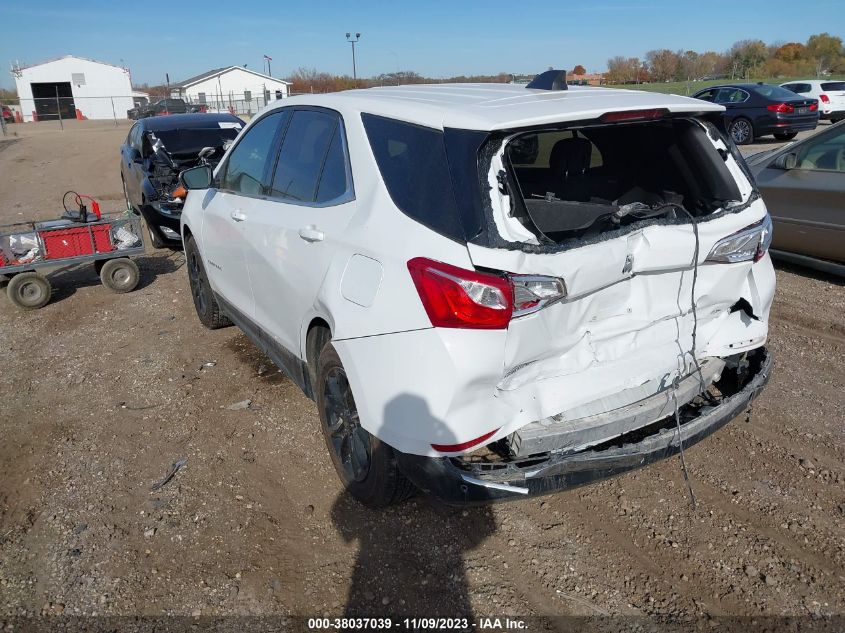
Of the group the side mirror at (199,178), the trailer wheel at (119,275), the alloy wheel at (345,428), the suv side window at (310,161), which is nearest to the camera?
the alloy wheel at (345,428)

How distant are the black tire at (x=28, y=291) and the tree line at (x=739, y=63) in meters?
62.3

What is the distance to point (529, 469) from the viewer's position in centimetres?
253

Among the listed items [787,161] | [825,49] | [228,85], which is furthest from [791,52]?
[787,161]

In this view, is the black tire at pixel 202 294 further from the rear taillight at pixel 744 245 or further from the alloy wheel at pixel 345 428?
the rear taillight at pixel 744 245

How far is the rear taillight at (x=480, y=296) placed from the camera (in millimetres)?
2377

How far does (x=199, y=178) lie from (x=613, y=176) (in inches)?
115

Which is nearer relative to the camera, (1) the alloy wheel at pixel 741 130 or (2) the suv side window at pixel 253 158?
(2) the suv side window at pixel 253 158

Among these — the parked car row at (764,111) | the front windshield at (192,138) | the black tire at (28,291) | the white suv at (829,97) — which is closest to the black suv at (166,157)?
the front windshield at (192,138)

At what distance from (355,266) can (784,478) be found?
244 cm

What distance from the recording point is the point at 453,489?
2557mm

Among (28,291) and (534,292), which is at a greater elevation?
(534,292)

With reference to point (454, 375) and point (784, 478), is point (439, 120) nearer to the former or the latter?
point (454, 375)

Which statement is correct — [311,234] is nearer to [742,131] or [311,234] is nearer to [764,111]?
[764,111]

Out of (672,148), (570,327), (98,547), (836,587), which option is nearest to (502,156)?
(570,327)
